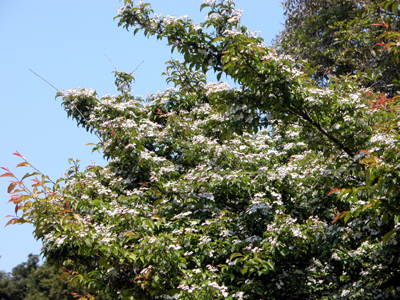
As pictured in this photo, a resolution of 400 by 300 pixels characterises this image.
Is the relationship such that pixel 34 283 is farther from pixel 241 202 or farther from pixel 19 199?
pixel 19 199

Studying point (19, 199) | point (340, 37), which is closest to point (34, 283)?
point (340, 37)

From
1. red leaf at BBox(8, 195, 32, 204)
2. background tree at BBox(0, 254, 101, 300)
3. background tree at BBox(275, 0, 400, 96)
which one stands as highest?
background tree at BBox(275, 0, 400, 96)

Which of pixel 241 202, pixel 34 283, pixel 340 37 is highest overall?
pixel 340 37

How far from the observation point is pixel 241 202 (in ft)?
17.8

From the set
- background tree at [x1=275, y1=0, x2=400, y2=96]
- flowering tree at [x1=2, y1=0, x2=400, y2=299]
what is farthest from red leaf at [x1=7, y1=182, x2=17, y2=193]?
background tree at [x1=275, y1=0, x2=400, y2=96]

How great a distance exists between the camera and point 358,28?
10383mm

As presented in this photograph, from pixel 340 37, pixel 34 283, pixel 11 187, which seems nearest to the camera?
pixel 11 187

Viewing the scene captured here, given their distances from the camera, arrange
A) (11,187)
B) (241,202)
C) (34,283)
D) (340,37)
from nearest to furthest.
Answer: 1. (11,187)
2. (241,202)
3. (340,37)
4. (34,283)

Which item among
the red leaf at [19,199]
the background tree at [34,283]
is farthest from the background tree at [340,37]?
the background tree at [34,283]

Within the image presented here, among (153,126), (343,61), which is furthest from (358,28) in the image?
(153,126)

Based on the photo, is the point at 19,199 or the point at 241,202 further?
the point at 241,202

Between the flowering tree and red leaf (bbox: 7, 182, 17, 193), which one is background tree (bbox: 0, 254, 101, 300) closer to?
the flowering tree

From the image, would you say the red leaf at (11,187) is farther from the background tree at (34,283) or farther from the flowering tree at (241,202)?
the background tree at (34,283)

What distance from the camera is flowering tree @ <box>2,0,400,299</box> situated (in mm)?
3969
